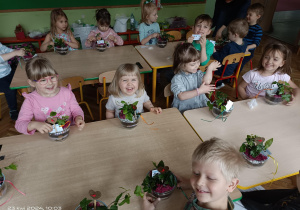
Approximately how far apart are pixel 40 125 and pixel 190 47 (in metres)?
1.41

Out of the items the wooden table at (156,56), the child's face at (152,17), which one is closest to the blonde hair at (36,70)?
the wooden table at (156,56)

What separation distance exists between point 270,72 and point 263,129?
2.98ft

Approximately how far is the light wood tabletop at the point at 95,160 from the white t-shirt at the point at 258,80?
112 centimetres

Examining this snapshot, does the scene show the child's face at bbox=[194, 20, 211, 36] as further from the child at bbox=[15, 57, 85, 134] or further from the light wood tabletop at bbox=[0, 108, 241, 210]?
Answer: the child at bbox=[15, 57, 85, 134]

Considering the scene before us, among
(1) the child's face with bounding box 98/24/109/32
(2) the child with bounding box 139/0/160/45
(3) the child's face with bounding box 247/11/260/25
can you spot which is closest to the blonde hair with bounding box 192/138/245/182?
(2) the child with bounding box 139/0/160/45

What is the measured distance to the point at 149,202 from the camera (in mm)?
1038

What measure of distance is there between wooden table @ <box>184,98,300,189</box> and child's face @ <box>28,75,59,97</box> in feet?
3.40

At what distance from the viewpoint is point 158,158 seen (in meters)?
1.32

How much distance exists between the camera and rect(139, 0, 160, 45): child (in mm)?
3309

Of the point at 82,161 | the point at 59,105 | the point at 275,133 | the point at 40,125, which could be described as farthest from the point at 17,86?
the point at 275,133

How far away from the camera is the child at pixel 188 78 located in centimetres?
196

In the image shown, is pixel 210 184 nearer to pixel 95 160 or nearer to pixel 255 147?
pixel 255 147

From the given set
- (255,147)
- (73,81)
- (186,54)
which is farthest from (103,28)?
(255,147)

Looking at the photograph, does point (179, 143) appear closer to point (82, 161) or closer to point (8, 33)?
point (82, 161)
